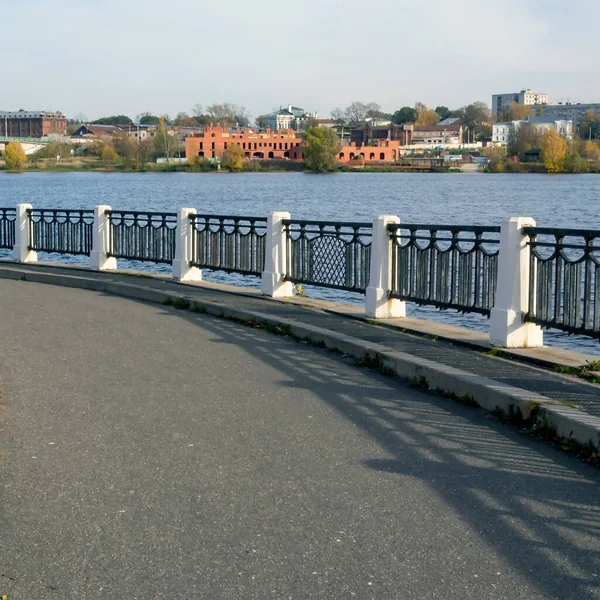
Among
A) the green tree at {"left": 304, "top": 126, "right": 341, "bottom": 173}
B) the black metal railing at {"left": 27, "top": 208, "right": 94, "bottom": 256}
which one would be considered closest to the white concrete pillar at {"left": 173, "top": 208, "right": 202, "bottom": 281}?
the black metal railing at {"left": 27, "top": 208, "right": 94, "bottom": 256}

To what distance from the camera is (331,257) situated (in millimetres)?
14211

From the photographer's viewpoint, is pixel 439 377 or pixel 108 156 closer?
pixel 439 377

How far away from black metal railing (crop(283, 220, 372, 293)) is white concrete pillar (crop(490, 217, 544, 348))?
313 cm

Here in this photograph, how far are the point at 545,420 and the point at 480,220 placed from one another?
5311 cm

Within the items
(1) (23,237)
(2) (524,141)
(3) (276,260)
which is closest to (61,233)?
(1) (23,237)

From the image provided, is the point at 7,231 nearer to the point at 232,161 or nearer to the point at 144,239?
the point at 144,239

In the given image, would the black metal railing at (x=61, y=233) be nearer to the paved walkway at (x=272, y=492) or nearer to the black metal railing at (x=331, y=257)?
the black metal railing at (x=331, y=257)

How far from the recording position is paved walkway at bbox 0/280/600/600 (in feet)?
15.0

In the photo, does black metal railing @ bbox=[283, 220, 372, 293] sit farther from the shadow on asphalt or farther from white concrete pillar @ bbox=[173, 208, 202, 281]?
the shadow on asphalt

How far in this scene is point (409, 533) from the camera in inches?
203

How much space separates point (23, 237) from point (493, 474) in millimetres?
17882

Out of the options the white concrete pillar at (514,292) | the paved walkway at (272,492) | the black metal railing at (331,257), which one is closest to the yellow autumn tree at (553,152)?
the black metal railing at (331,257)

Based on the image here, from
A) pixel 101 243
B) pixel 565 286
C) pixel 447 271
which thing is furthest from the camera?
pixel 101 243

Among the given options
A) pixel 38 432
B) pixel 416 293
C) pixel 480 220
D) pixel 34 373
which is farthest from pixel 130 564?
pixel 480 220
